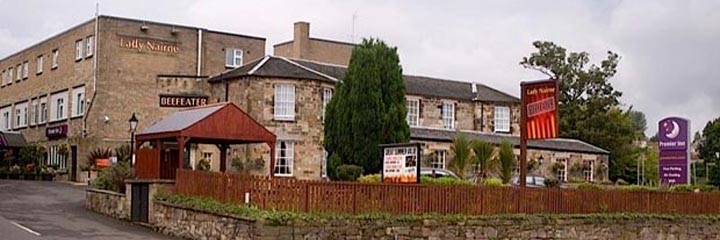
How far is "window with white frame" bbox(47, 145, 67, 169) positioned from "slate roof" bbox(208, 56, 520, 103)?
10.9 m

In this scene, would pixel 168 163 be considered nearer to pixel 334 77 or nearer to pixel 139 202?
pixel 139 202

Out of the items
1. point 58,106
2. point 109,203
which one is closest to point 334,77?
point 58,106

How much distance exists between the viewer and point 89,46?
5219 centimetres

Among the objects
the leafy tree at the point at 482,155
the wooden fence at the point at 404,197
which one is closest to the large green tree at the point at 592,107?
the leafy tree at the point at 482,155

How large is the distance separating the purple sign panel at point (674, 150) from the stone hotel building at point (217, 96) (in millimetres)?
13755

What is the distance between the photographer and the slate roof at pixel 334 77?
46688 millimetres

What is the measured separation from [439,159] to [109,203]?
76.5 feet

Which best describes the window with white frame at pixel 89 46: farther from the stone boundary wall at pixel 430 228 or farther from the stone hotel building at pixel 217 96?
the stone boundary wall at pixel 430 228

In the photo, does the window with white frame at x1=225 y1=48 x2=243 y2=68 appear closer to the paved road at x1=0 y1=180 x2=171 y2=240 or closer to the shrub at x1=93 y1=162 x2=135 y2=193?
the paved road at x1=0 y1=180 x2=171 y2=240

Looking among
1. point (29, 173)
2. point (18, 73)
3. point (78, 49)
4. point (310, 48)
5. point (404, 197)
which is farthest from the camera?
point (18, 73)

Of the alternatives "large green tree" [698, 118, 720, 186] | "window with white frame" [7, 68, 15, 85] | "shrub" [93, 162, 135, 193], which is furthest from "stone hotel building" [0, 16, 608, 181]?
"large green tree" [698, 118, 720, 186]

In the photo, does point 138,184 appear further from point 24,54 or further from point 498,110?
point 24,54

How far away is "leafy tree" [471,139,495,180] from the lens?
4509 centimetres

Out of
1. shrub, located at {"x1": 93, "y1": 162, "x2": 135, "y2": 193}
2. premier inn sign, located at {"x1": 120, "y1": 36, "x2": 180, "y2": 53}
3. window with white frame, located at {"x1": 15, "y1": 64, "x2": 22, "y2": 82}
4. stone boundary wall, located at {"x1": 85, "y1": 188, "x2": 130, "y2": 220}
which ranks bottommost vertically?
stone boundary wall, located at {"x1": 85, "y1": 188, "x2": 130, "y2": 220}
